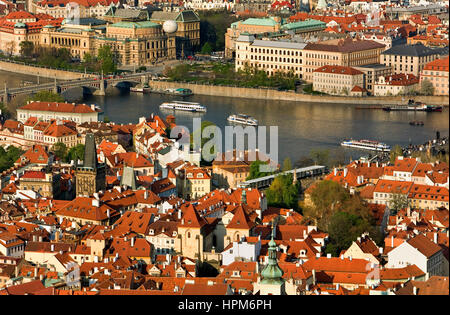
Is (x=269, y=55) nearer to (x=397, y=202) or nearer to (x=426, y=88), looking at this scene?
(x=426, y=88)

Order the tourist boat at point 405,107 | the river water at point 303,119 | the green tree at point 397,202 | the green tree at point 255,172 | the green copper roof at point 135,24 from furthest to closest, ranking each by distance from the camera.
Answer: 1. the green copper roof at point 135,24
2. the tourist boat at point 405,107
3. the river water at point 303,119
4. the green tree at point 255,172
5. the green tree at point 397,202

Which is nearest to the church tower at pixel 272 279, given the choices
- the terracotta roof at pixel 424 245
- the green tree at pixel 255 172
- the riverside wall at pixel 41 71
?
the terracotta roof at pixel 424 245

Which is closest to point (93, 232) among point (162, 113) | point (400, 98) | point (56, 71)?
point (162, 113)

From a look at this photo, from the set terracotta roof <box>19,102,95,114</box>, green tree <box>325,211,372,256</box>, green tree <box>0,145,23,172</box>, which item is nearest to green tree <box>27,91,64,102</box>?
terracotta roof <box>19,102,95,114</box>

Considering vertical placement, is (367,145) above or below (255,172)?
below

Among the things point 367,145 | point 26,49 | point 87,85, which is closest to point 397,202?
point 367,145

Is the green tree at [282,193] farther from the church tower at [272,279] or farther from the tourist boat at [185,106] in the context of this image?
the tourist boat at [185,106]

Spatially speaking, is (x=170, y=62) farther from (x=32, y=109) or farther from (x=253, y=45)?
(x=32, y=109)
